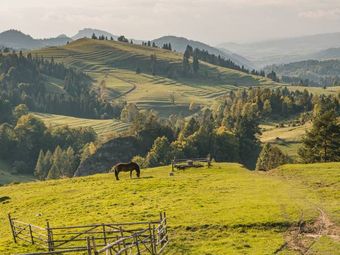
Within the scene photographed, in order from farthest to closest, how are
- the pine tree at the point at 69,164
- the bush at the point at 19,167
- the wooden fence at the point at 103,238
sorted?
the bush at the point at 19,167
the pine tree at the point at 69,164
the wooden fence at the point at 103,238

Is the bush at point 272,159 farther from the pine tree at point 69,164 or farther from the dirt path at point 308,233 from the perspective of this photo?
the pine tree at point 69,164

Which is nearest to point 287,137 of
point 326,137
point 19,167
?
point 326,137

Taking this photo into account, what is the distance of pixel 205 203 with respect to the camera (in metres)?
42.6

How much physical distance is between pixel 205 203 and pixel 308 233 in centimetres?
1144

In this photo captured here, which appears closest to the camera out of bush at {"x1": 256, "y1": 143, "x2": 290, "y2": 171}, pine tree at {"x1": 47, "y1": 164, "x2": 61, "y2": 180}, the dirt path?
the dirt path

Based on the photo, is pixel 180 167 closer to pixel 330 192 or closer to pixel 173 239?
pixel 330 192

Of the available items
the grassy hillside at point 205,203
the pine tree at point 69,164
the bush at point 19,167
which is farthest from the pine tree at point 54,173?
the grassy hillside at point 205,203

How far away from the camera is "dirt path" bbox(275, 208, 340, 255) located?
101ft

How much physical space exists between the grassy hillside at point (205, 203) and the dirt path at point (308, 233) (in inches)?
19.3

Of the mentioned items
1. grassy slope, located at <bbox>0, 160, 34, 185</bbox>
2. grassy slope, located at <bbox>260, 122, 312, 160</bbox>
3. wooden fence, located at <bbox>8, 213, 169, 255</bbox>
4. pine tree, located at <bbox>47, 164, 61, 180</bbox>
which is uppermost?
wooden fence, located at <bbox>8, 213, 169, 255</bbox>

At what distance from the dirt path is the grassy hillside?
49 cm

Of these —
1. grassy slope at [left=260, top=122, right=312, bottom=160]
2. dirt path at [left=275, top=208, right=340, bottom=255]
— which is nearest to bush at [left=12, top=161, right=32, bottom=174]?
grassy slope at [left=260, top=122, right=312, bottom=160]

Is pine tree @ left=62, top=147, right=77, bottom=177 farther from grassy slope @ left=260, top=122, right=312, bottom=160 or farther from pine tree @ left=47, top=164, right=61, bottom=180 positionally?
grassy slope @ left=260, top=122, right=312, bottom=160

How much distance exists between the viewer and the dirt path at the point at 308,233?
3093 centimetres
